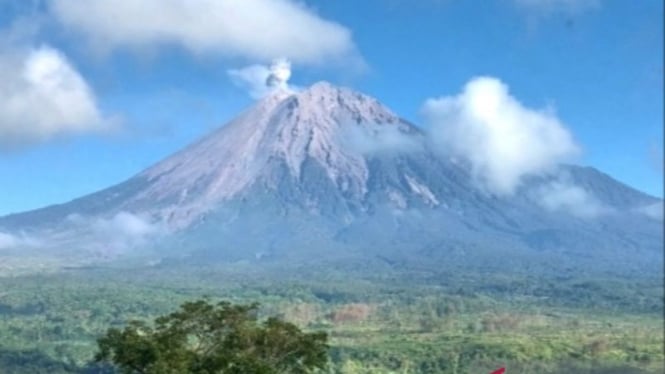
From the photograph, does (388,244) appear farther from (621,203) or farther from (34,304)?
(34,304)

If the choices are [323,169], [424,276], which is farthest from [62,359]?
[323,169]

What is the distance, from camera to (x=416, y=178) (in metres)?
111

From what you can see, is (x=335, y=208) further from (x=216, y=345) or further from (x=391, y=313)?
(x=216, y=345)

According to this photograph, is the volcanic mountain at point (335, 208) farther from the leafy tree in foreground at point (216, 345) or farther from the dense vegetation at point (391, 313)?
the leafy tree in foreground at point (216, 345)

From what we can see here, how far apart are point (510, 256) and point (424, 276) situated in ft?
60.0

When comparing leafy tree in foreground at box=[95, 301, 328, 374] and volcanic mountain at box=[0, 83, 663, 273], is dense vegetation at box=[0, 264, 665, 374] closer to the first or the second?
volcanic mountain at box=[0, 83, 663, 273]

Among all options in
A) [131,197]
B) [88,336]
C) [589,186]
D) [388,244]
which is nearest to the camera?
[88,336]

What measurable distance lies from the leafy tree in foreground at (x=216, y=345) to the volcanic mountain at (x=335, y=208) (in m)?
63.6

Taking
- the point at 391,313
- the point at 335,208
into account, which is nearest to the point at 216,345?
the point at 391,313

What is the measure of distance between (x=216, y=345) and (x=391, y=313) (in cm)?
3535

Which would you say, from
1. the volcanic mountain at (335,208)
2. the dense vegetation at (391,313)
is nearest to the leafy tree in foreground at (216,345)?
the dense vegetation at (391,313)

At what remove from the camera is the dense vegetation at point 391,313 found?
31.2m

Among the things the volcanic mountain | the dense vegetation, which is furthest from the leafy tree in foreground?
the volcanic mountain

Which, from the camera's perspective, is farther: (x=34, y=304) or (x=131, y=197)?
(x=131, y=197)
